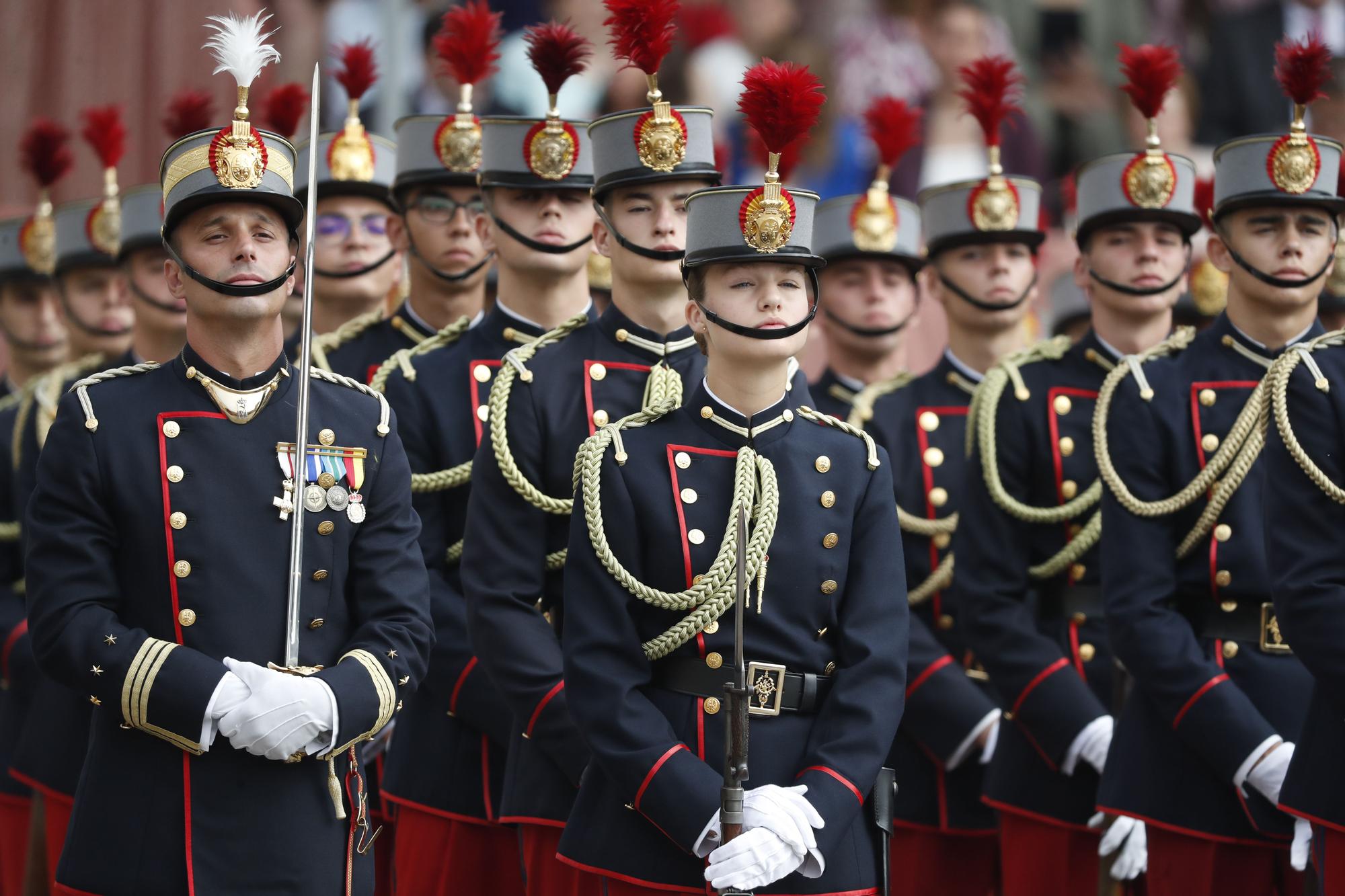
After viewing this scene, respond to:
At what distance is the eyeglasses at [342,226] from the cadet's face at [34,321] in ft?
7.42

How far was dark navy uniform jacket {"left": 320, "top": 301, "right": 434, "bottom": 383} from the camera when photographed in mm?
6812

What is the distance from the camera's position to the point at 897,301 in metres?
7.98

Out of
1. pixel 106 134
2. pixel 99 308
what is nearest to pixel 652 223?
pixel 106 134

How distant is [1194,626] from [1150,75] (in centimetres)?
200

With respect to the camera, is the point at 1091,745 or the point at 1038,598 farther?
the point at 1038,598

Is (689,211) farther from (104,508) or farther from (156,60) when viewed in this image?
(156,60)

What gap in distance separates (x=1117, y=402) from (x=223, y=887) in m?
3.14

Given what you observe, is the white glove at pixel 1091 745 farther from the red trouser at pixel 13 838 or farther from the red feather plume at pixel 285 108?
the red trouser at pixel 13 838

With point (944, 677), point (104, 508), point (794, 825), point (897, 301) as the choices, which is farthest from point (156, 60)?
point (794, 825)

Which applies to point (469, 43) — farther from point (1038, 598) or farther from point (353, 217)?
point (1038, 598)

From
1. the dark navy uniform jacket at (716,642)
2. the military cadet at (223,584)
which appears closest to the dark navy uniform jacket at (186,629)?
the military cadet at (223,584)

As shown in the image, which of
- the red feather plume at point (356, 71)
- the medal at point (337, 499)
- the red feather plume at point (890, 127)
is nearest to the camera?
the medal at point (337, 499)

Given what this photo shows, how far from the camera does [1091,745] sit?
6289 mm

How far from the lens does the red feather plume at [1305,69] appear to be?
19.3 feet
